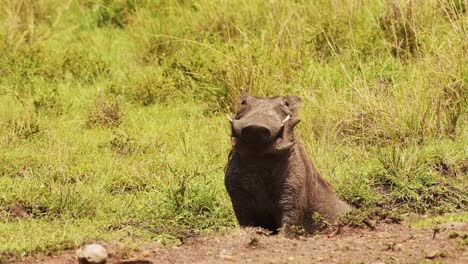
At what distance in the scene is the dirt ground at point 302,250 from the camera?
5.50 m

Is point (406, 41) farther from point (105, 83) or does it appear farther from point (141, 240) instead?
point (141, 240)

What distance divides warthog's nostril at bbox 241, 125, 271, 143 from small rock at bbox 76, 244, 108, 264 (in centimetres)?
94

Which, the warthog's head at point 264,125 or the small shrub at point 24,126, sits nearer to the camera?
the warthog's head at point 264,125

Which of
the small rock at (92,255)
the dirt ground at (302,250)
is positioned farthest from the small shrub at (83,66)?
the small rock at (92,255)

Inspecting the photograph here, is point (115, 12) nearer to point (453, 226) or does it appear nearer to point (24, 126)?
point (24, 126)

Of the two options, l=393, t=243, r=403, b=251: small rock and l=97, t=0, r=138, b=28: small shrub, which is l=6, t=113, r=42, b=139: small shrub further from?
l=393, t=243, r=403, b=251: small rock

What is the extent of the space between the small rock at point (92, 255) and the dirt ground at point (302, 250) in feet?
0.39

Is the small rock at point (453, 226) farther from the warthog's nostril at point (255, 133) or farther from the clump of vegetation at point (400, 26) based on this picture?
the clump of vegetation at point (400, 26)

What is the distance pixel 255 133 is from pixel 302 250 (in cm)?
65

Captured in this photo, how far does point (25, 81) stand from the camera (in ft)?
33.6

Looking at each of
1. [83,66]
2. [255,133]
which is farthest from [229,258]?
[83,66]

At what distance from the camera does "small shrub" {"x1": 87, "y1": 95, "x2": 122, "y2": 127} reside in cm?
930

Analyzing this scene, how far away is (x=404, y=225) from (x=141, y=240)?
1581mm

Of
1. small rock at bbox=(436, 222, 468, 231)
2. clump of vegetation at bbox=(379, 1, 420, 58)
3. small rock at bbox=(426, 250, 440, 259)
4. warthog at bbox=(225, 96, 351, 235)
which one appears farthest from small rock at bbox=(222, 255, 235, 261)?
clump of vegetation at bbox=(379, 1, 420, 58)
